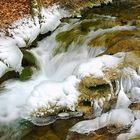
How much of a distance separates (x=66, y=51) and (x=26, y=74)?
1245 millimetres

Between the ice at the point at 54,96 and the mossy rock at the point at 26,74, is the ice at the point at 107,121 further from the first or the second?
the mossy rock at the point at 26,74

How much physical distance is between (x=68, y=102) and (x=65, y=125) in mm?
500

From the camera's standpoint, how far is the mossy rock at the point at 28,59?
9794 mm

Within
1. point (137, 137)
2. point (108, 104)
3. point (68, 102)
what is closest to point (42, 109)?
point (68, 102)

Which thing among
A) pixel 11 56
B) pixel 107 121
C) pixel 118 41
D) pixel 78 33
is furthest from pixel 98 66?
pixel 11 56

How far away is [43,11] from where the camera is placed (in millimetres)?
11391

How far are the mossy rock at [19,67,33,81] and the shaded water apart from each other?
15 cm

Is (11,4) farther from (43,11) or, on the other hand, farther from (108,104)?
(108,104)

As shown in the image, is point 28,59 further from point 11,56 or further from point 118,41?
point 118,41

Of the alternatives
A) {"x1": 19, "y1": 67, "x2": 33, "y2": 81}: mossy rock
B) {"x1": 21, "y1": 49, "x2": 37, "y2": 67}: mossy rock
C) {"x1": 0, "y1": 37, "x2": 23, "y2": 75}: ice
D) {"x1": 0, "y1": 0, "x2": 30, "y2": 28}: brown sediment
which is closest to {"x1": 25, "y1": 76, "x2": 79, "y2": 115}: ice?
{"x1": 19, "y1": 67, "x2": 33, "y2": 81}: mossy rock

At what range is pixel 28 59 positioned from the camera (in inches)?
391

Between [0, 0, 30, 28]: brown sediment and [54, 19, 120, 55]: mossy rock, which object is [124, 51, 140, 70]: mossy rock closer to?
[54, 19, 120, 55]: mossy rock

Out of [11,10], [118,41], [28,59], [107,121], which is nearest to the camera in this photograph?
[107,121]

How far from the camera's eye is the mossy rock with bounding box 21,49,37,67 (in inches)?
386
